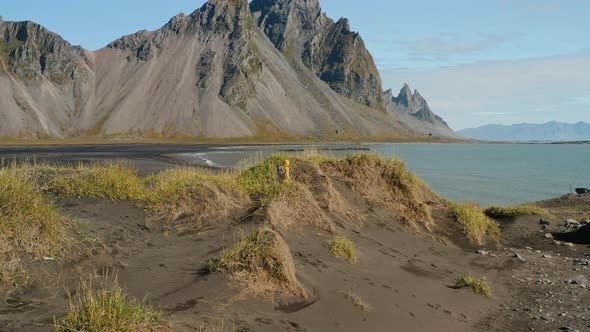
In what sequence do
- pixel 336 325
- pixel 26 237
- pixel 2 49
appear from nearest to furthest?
pixel 336 325 → pixel 26 237 → pixel 2 49

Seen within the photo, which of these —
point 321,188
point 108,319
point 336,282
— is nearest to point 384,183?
point 321,188

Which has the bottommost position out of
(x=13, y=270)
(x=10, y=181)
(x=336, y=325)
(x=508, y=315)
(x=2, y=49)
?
(x=508, y=315)

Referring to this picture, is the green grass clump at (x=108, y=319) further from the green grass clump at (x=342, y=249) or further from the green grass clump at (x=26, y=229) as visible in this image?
the green grass clump at (x=342, y=249)

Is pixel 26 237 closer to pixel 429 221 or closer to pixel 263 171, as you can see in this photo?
pixel 263 171

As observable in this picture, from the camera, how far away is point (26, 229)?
864 cm

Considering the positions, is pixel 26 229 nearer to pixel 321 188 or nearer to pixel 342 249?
pixel 342 249

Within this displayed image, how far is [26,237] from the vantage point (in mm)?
8516

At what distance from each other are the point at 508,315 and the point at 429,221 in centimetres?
711

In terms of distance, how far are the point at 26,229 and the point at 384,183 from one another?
13019mm

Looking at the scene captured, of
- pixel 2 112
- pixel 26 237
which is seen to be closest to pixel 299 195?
pixel 26 237

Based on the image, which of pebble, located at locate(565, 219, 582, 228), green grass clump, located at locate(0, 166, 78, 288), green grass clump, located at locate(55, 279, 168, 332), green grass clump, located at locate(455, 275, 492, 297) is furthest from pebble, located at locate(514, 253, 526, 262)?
green grass clump, located at locate(0, 166, 78, 288)

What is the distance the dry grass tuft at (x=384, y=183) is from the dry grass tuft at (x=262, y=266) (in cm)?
902

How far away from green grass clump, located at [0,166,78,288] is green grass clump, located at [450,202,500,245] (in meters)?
14.3

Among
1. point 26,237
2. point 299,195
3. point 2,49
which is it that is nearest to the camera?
point 26,237
